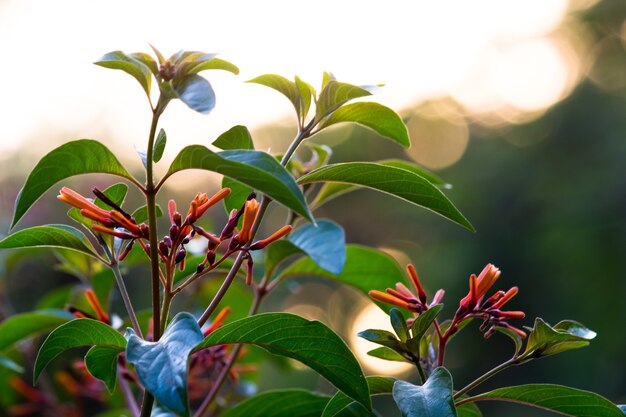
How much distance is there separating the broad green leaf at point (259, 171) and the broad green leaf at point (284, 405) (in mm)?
264

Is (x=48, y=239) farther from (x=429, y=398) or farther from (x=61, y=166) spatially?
(x=429, y=398)

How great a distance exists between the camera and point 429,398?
16.4 inches

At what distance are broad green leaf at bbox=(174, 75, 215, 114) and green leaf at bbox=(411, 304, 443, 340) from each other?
0.18 m

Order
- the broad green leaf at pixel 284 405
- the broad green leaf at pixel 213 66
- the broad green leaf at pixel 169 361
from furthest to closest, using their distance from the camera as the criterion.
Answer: the broad green leaf at pixel 284 405, the broad green leaf at pixel 213 66, the broad green leaf at pixel 169 361

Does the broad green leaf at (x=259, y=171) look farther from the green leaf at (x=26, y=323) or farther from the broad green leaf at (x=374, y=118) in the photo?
the green leaf at (x=26, y=323)

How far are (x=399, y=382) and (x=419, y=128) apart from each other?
22.2ft

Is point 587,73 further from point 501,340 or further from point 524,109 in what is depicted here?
point 501,340

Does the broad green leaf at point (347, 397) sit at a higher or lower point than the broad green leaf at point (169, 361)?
lower

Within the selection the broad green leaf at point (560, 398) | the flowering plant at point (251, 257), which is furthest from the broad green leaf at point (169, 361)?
the broad green leaf at point (560, 398)

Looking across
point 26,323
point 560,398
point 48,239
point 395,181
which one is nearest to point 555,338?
point 560,398

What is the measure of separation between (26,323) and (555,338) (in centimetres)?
56

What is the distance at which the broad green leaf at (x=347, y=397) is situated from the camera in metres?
0.47

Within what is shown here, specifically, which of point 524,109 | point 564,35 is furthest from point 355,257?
point 564,35

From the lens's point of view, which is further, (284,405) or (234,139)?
(284,405)
